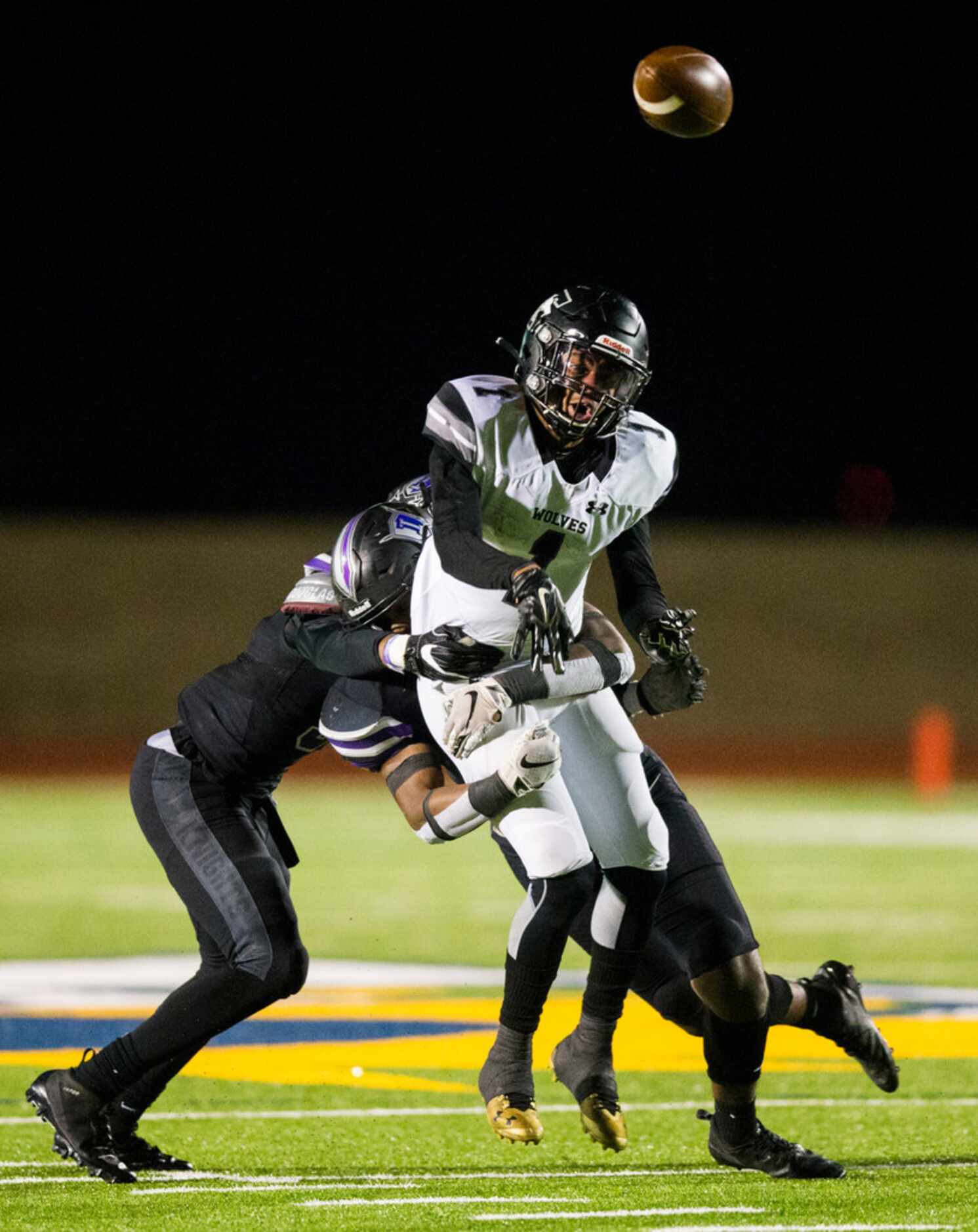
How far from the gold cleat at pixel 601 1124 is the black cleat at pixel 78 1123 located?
3.56 feet

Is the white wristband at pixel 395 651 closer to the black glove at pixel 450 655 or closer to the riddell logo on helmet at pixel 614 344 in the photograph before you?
the black glove at pixel 450 655

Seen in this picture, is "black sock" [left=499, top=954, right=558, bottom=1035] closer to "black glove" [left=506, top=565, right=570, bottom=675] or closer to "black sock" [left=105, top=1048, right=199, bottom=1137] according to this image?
"black glove" [left=506, top=565, right=570, bottom=675]

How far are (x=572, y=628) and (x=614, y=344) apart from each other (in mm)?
651

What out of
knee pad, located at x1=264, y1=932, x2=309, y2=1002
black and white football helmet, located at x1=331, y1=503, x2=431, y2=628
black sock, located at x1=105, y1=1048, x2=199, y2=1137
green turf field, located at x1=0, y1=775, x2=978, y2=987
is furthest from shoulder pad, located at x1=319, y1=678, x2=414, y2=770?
green turf field, located at x1=0, y1=775, x2=978, y2=987

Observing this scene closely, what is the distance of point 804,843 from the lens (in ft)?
46.9

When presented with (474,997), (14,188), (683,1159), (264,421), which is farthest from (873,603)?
(683,1159)

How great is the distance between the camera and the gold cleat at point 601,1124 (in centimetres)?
423

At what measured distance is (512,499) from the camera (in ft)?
14.4

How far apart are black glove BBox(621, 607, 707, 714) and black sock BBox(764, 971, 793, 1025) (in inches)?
29.7

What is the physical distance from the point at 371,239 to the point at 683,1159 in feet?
73.6

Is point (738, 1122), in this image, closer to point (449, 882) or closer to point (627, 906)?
point (627, 906)

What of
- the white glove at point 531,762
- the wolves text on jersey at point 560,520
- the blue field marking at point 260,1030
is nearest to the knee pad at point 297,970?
the white glove at point 531,762

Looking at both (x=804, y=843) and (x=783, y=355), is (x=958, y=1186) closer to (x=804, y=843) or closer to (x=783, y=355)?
(x=804, y=843)

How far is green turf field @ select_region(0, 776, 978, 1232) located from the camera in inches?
163
